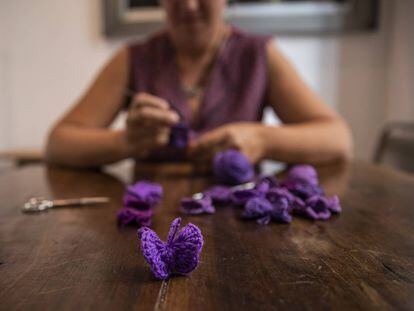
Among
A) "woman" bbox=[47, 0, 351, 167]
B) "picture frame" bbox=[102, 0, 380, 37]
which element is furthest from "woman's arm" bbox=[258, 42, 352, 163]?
"picture frame" bbox=[102, 0, 380, 37]

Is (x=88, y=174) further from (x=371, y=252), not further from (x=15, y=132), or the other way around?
(x=15, y=132)

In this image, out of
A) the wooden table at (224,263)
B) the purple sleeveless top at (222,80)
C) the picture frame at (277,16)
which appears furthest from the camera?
the picture frame at (277,16)

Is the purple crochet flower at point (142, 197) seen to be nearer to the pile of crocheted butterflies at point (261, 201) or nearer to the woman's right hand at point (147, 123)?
the pile of crocheted butterflies at point (261, 201)

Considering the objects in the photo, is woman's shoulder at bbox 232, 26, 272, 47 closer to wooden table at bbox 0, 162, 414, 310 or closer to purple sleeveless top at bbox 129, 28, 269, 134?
purple sleeveless top at bbox 129, 28, 269, 134

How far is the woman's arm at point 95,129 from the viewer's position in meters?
0.81

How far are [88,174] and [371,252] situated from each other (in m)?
0.59

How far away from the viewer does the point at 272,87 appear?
999 mm

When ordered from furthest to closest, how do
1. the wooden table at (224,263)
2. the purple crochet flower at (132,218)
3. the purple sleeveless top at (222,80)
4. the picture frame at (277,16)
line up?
the picture frame at (277,16), the purple sleeveless top at (222,80), the purple crochet flower at (132,218), the wooden table at (224,263)

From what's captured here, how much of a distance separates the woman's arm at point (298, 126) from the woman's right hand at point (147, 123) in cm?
20

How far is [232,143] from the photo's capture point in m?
0.72

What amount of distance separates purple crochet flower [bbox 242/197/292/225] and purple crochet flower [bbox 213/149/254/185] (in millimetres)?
180

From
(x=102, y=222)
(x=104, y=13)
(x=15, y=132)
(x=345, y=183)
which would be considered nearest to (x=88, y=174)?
(x=102, y=222)

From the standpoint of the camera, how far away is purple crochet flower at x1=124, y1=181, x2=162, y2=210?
471 mm

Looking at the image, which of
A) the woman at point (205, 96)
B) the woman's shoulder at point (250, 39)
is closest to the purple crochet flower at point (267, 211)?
the woman at point (205, 96)
